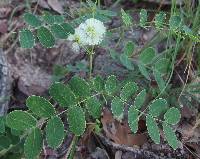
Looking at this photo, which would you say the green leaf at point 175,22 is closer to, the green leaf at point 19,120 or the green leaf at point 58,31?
the green leaf at point 58,31

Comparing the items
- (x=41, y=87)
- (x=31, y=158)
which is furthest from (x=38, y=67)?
(x=31, y=158)

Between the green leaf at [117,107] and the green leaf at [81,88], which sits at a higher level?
the green leaf at [81,88]

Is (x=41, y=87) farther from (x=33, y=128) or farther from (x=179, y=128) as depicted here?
(x=33, y=128)

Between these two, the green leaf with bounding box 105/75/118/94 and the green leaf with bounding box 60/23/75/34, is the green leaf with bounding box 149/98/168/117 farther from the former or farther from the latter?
the green leaf with bounding box 60/23/75/34

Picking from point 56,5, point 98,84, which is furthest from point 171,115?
point 56,5

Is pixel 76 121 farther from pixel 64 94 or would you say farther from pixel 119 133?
pixel 119 133

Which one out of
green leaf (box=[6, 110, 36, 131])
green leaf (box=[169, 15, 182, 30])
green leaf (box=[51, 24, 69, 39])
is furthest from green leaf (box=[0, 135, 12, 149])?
green leaf (box=[169, 15, 182, 30])

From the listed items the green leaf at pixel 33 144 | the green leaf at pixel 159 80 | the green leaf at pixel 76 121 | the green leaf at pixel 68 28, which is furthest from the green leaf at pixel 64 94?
the green leaf at pixel 159 80
